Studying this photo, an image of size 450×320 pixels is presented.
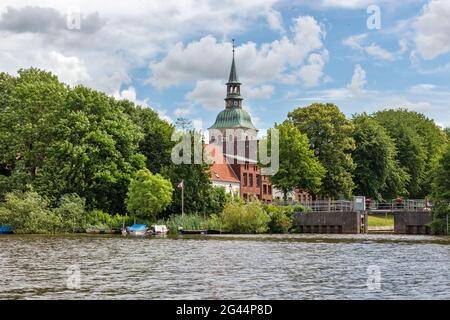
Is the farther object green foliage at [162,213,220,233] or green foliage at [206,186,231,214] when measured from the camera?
green foliage at [206,186,231,214]

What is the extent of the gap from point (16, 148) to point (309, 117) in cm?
3298

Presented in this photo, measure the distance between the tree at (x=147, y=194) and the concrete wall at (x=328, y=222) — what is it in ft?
44.5

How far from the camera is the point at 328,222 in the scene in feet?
243

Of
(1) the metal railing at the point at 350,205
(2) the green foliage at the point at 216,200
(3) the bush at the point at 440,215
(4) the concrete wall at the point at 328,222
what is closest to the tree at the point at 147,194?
(2) the green foliage at the point at 216,200

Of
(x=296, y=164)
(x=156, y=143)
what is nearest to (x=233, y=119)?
(x=296, y=164)

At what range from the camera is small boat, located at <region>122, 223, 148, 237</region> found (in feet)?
213

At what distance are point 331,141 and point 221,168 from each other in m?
22.5

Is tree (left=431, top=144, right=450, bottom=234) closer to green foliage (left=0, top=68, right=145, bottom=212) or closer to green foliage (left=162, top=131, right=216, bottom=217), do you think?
green foliage (left=162, top=131, right=216, bottom=217)

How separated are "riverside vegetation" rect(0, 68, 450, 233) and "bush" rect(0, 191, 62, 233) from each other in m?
0.09

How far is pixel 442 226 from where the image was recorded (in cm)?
6266

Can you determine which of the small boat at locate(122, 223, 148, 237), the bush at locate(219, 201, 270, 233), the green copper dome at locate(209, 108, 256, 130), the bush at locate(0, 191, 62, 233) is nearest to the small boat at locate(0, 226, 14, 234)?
the bush at locate(0, 191, 62, 233)

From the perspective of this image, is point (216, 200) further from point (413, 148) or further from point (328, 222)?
point (413, 148)
